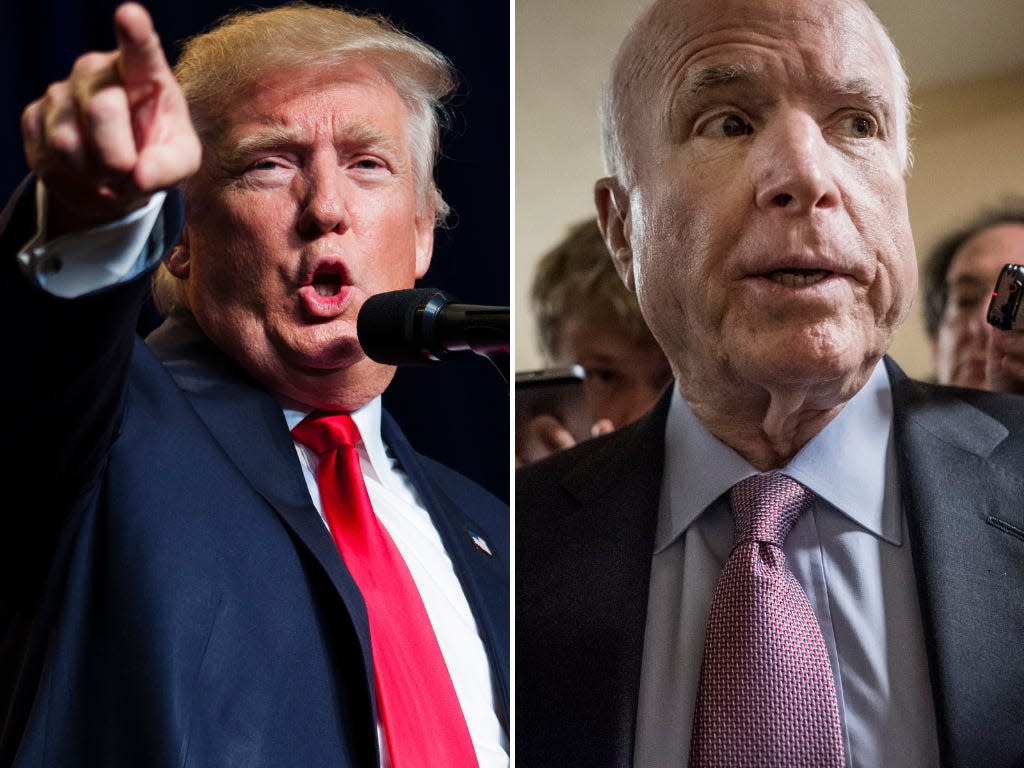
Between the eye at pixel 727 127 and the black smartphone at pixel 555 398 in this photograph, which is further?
the black smartphone at pixel 555 398

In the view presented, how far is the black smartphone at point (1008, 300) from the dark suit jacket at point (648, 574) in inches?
3.9

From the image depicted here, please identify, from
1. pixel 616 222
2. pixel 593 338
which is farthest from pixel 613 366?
pixel 616 222

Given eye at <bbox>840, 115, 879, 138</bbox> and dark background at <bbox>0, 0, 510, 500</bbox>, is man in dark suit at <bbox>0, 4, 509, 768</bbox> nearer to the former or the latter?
dark background at <bbox>0, 0, 510, 500</bbox>

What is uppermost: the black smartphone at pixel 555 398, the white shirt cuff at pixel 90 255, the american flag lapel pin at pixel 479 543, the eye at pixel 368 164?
the eye at pixel 368 164

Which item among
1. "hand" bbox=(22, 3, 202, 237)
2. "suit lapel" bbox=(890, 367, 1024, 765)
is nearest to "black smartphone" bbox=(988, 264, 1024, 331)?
"suit lapel" bbox=(890, 367, 1024, 765)

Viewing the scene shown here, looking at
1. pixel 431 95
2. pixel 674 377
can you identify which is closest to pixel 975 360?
pixel 674 377

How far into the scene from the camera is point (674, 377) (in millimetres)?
1576

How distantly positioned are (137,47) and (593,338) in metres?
0.82

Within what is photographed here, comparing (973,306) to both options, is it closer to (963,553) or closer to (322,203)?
(963,553)

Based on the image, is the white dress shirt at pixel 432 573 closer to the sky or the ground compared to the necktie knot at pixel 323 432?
closer to the ground

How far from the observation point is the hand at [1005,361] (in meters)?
1.50

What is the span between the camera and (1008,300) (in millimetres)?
1520

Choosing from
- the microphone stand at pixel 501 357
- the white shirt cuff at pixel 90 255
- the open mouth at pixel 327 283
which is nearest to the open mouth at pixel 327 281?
the open mouth at pixel 327 283

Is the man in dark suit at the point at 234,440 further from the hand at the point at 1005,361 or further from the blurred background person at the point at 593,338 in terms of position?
the hand at the point at 1005,361
